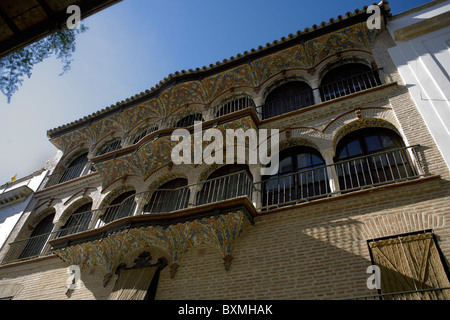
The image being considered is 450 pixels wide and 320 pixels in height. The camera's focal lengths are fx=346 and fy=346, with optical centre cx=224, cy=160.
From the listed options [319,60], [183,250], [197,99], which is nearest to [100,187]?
[197,99]

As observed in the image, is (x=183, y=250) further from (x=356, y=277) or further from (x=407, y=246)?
(x=407, y=246)

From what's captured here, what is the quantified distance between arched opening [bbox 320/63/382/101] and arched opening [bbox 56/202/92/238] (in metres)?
7.15

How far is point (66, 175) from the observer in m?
12.2

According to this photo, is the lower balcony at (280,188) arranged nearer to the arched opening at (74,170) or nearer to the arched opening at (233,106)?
the arched opening at (233,106)

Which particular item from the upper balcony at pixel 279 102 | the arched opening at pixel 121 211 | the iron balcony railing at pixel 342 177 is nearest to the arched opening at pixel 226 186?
the iron balcony railing at pixel 342 177

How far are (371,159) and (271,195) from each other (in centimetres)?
210

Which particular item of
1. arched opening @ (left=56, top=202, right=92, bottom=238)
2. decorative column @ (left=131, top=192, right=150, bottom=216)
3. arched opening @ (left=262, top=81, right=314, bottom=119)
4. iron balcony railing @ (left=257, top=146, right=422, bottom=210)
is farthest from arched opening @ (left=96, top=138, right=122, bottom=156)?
iron balcony railing @ (left=257, top=146, right=422, bottom=210)

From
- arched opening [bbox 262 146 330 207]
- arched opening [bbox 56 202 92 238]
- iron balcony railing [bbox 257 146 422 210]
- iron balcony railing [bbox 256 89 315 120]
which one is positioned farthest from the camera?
arched opening [bbox 56 202 92 238]

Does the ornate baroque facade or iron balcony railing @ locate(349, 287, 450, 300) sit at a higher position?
the ornate baroque facade

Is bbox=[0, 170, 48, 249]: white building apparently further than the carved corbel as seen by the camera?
Yes

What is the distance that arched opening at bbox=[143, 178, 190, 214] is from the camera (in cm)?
835

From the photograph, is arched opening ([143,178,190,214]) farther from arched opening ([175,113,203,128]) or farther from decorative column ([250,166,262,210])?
arched opening ([175,113,203,128])

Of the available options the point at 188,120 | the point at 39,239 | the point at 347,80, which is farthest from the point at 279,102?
the point at 39,239

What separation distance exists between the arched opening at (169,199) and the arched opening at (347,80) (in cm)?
425
